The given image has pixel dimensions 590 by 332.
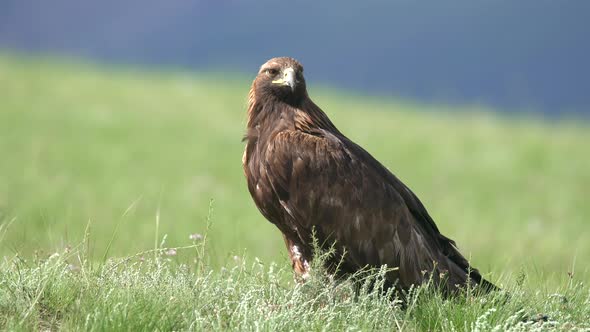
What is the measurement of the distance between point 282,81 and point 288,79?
0.23 feet

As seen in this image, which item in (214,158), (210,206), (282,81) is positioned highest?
(282,81)

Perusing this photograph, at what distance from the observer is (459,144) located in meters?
24.9

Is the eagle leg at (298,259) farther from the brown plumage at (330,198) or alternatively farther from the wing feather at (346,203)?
the wing feather at (346,203)

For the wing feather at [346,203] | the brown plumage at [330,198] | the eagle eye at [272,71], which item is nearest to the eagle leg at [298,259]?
the brown plumage at [330,198]

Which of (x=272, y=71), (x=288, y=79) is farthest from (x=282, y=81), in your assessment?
(x=272, y=71)

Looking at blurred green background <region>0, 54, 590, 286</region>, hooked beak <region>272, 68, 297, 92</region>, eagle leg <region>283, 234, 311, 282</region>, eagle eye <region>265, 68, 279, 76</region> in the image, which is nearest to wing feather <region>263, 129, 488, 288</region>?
eagle leg <region>283, 234, 311, 282</region>

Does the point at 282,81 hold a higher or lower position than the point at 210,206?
higher

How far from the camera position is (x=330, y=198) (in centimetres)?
659

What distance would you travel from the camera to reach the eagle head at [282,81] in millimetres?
7086

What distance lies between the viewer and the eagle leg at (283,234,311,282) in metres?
6.82

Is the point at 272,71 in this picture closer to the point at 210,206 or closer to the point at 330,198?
the point at 330,198

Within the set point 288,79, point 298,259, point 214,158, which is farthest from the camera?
point 214,158

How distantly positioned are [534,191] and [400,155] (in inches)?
126

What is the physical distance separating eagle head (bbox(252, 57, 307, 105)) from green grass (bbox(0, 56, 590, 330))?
0.97 m
